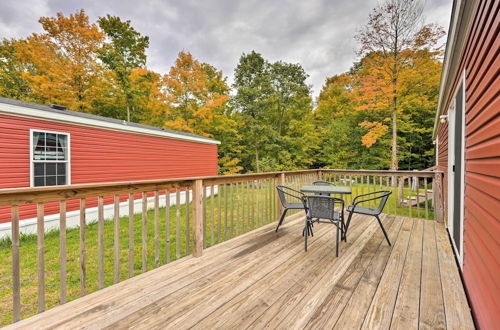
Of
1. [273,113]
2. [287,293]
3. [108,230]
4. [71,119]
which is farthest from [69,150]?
[273,113]

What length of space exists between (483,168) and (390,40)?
953 cm

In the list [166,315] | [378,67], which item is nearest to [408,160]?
[378,67]

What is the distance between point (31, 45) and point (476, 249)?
16694 mm

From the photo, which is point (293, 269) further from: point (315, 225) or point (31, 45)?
point (31, 45)

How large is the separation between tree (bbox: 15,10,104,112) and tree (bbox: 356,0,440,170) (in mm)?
13047

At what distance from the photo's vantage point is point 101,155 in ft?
21.2

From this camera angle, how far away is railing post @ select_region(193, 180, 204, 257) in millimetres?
2580

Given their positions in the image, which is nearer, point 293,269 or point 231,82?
point 293,269

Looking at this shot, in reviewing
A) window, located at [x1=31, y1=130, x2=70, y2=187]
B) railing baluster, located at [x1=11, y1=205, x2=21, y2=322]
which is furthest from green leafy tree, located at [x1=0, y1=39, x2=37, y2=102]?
railing baluster, located at [x1=11, y1=205, x2=21, y2=322]

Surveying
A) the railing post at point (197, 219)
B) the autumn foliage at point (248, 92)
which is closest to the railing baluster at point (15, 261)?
the railing post at point (197, 219)

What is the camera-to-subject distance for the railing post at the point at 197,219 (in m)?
2.58

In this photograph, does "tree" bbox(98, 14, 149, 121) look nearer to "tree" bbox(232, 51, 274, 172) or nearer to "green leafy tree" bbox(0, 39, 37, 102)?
"green leafy tree" bbox(0, 39, 37, 102)

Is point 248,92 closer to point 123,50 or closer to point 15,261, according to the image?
point 123,50

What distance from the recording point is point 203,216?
2660 mm
